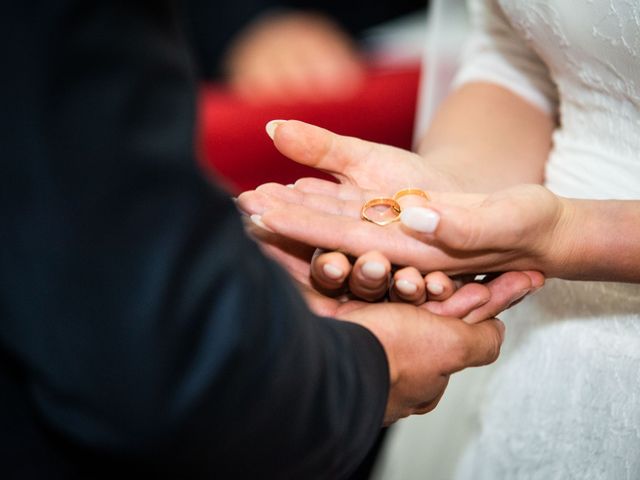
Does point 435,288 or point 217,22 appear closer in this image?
point 435,288

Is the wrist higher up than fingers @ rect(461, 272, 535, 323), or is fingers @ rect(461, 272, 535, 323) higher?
the wrist

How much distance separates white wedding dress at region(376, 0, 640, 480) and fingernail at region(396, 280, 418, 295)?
0.73ft

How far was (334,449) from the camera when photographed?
0.58 m

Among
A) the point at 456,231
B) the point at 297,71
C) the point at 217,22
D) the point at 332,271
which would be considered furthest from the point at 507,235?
the point at 217,22

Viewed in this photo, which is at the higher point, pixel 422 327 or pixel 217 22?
pixel 422 327

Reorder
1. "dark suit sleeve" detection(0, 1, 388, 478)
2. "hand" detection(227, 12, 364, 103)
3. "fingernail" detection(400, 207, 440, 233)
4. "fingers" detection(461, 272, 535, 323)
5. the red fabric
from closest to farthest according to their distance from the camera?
1. "dark suit sleeve" detection(0, 1, 388, 478)
2. "fingernail" detection(400, 207, 440, 233)
3. "fingers" detection(461, 272, 535, 323)
4. the red fabric
5. "hand" detection(227, 12, 364, 103)

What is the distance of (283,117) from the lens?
1.97 meters

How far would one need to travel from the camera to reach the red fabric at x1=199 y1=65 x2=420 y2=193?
1.88 m

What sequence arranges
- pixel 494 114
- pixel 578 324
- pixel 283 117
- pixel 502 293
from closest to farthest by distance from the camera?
pixel 502 293, pixel 578 324, pixel 494 114, pixel 283 117

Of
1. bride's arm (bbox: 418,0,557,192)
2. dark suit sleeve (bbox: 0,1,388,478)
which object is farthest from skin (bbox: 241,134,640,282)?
dark suit sleeve (bbox: 0,1,388,478)

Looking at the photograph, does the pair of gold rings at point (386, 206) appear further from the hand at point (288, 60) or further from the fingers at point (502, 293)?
the hand at point (288, 60)

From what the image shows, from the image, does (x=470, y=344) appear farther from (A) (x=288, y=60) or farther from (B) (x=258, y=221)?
(A) (x=288, y=60)

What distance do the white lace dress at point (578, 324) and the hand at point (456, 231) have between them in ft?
0.44

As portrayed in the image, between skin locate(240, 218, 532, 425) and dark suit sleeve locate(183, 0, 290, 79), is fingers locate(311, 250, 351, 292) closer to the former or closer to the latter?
skin locate(240, 218, 532, 425)
